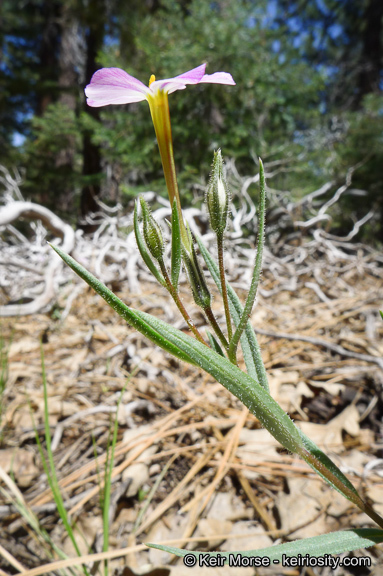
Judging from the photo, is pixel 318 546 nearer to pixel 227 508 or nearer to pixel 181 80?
pixel 227 508

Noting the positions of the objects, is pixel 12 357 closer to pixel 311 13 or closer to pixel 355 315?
pixel 355 315

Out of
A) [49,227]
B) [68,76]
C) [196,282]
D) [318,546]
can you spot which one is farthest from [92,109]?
[318,546]

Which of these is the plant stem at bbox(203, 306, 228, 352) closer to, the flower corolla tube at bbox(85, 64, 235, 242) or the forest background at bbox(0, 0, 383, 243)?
the flower corolla tube at bbox(85, 64, 235, 242)

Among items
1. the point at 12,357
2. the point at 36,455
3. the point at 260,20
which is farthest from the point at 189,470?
the point at 260,20

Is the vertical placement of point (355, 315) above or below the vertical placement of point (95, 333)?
above

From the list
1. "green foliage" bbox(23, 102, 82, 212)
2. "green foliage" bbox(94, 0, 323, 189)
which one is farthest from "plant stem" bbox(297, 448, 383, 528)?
"green foliage" bbox(23, 102, 82, 212)

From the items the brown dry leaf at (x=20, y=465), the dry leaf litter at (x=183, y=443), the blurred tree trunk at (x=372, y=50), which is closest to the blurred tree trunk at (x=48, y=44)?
the blurred tree trunk at (x=372, y=50)

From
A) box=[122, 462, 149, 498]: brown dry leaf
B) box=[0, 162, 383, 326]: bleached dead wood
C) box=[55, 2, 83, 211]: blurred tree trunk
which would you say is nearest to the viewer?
box=[122, 462, 149, 498]: brown dry leaf
